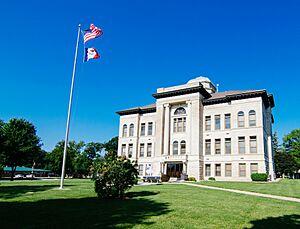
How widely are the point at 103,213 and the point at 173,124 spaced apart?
35.4 metres

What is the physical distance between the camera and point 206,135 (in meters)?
41.4

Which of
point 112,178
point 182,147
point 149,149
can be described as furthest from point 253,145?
point 112,178

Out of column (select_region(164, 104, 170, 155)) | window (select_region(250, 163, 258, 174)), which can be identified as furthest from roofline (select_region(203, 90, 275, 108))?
window (select_region(250, 163, 258, 174))

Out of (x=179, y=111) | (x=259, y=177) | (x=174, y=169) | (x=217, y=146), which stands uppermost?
(x=179, y=111)

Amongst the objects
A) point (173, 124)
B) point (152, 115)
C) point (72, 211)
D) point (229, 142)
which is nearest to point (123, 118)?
point (152, 115)

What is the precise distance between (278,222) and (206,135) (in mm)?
34112

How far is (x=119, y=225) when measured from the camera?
6.89 metres

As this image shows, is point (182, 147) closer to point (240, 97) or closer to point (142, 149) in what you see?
point (142, 149)

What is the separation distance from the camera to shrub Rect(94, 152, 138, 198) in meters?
13.7

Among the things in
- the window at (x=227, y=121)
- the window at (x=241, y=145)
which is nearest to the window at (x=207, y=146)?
the window at (x=227, y=121)

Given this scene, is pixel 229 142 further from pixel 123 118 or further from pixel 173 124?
pixel 123 118

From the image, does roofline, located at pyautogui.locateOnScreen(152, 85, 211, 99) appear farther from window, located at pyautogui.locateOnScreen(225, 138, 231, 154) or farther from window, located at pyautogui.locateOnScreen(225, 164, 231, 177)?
window, located at pyautogui.locateOnScreen(225, 164, 231, 177)

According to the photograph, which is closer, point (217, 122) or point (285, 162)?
point (217, 122)

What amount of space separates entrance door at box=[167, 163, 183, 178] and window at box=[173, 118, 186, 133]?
580cm
